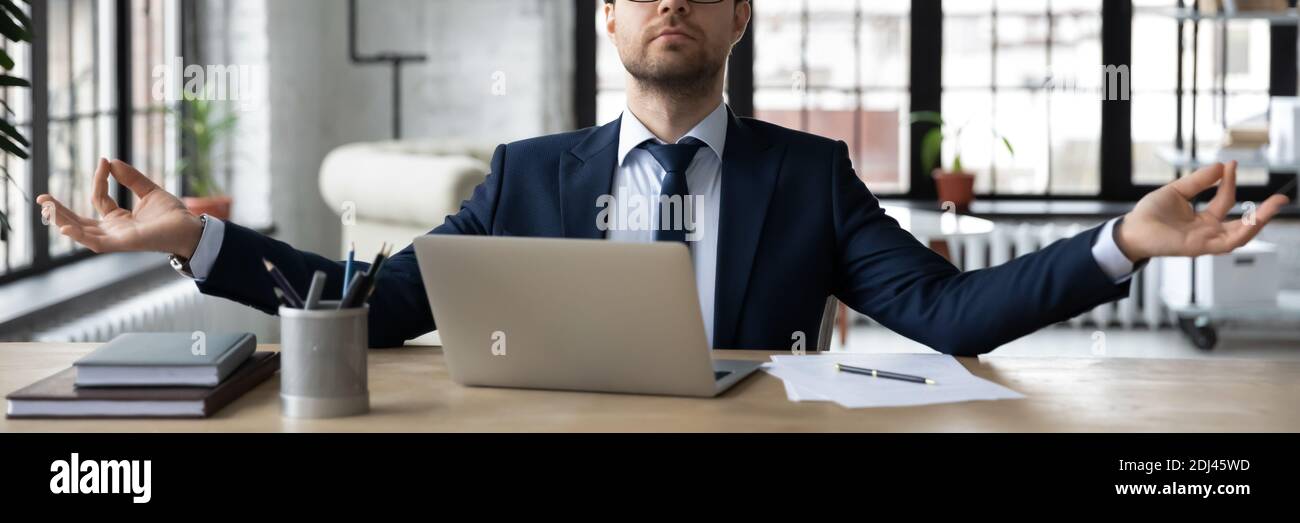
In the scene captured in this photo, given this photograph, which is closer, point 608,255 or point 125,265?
point 608,255

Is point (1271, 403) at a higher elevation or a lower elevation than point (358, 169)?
lower

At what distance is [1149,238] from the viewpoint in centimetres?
152

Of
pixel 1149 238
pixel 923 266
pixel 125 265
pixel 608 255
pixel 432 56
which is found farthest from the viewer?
pixel 432 56

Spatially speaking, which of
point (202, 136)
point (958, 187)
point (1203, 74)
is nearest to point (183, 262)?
point (202, 136)

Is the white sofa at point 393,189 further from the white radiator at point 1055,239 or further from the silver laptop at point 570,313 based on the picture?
the white radiator at point 1055,239

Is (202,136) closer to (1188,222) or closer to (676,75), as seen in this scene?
(676,75)

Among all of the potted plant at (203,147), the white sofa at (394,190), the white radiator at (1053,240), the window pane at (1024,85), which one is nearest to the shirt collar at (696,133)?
the white sofa at (394,190)

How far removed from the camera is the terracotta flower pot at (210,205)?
460 cm

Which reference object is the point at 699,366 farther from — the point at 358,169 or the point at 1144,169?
the point at 1144,169

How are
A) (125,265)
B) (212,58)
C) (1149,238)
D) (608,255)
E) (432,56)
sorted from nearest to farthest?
1. (608,255)
2. (1149,238)
3. (125,265)
4. (212,58)
5. (432,56)

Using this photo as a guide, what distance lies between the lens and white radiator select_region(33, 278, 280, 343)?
359cm

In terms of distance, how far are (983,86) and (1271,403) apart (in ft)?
16.5

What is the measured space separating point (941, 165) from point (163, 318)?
365 centimetres

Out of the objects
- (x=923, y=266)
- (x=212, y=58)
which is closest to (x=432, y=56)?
(x=212, y=58)
